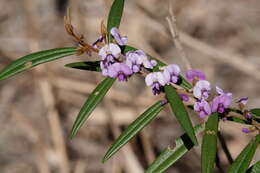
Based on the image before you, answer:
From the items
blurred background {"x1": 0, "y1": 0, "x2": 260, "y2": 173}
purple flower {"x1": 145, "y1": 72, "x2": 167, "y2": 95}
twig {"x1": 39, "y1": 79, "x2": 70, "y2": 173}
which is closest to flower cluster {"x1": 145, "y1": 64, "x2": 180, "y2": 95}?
purple flower {"x1": 145, "y1": 72, "x2": 167, "y2": 95}

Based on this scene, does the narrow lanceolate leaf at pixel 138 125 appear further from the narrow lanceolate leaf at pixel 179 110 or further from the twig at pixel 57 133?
the twig at pixel 57 133

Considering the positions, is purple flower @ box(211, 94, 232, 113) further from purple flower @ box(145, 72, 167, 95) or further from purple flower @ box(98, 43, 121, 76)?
purple flower @ box(98, 43, 121, 76)

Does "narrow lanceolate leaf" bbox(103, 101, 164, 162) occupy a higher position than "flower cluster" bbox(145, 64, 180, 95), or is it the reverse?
"flower cluster" bbox(145, 64, 180, 95)

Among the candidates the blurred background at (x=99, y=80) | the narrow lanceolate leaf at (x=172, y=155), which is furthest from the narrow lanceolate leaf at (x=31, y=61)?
the blurred background at (x=99, y=80)

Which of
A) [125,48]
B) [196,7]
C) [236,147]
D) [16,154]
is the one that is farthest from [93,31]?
[125,48]

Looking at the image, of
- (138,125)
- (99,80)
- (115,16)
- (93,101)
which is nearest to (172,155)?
(138,125)

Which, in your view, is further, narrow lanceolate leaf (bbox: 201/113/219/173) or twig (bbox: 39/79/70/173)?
twig (bbox: 39/79/70/173)
